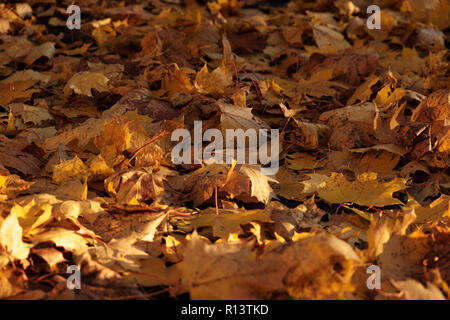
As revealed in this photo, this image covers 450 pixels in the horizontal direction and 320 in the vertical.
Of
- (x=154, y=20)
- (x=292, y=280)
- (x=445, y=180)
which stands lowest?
(x=445, y=180)

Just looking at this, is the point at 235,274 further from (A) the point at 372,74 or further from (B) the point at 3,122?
(A) the point at 372,74

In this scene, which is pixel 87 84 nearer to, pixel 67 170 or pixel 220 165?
pixel 67 170

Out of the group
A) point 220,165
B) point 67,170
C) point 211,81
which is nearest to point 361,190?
point 220,165

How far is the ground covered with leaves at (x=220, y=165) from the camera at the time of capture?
1.08 meters

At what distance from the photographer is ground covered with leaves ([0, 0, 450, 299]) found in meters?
1.08

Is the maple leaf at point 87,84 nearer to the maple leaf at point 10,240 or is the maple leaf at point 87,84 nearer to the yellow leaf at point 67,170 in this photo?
the yellow leaf at point 67,170

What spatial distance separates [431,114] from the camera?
189 centimetres

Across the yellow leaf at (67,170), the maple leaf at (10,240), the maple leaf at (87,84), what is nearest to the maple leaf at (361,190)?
the yellow leaf at (67,170)

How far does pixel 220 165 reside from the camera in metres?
1.55

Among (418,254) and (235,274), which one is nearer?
(235,274)

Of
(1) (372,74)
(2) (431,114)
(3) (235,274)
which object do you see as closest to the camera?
(3) (235,274)

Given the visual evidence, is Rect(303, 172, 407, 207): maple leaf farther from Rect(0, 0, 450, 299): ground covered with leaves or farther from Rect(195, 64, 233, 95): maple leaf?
Rect(195, 64, 233, 95): maple leaf
